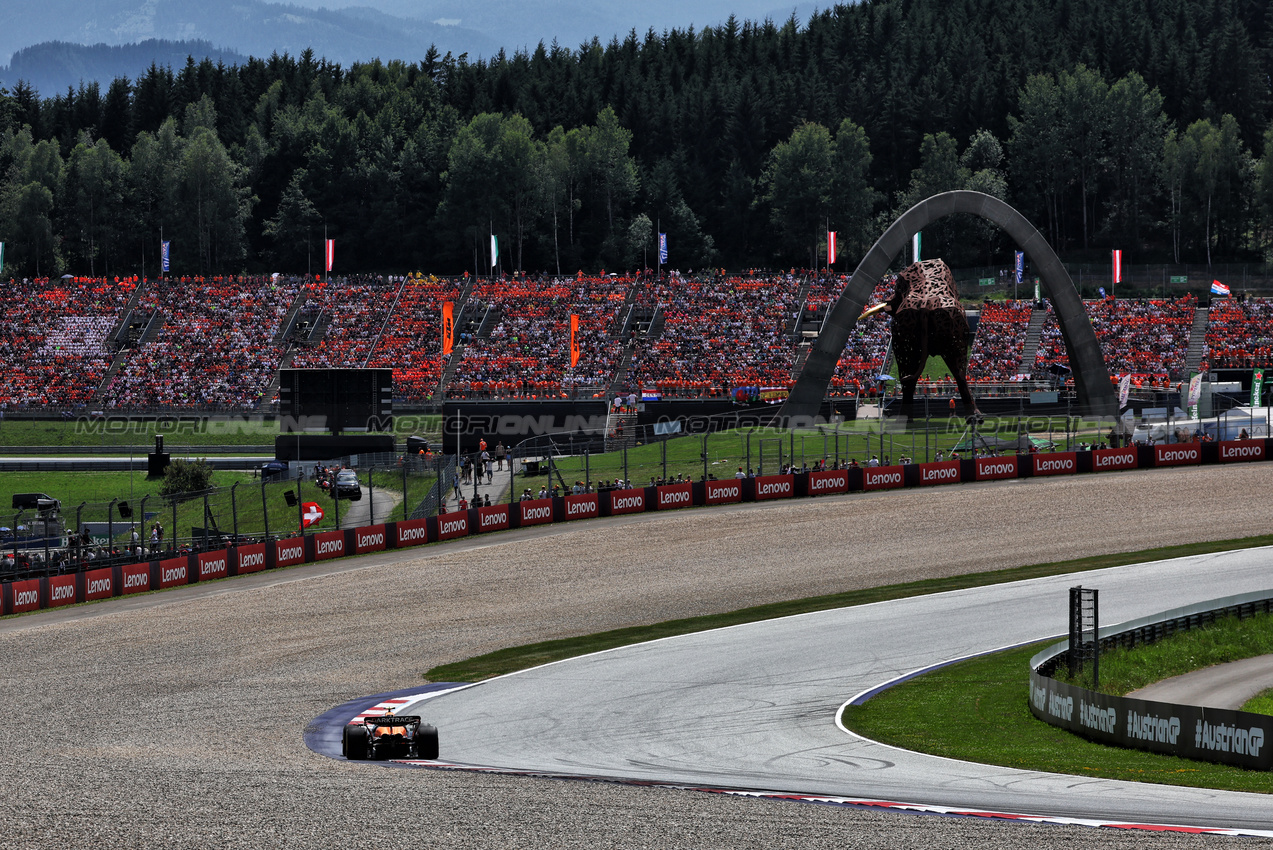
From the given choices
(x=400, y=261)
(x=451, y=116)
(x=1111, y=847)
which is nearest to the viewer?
(x=1111, y=847)

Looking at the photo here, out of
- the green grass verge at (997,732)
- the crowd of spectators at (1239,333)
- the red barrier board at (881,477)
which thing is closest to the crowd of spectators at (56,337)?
the red barrier board at (881,477)

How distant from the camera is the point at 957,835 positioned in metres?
13.3

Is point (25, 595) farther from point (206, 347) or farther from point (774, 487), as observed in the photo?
point (206, 347)

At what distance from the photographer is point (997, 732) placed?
771 inches

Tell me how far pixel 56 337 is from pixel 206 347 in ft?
35.8

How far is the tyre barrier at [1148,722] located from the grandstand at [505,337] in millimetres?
45176

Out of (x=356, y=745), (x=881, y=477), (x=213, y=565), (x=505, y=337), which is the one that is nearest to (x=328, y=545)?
(x=213, y=565)

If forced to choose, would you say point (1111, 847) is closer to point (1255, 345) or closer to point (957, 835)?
point (957, 835)

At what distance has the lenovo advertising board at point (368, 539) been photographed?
40688mm

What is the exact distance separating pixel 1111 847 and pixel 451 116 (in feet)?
432

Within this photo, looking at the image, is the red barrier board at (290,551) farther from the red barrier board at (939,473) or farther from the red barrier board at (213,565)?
the red barrier board at (939,473)

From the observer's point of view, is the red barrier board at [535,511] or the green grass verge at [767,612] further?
the red barrier board at [535,511]

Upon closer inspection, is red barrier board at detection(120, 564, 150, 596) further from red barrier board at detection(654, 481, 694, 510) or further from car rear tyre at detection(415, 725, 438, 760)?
car rear tyre at detection(415, 725, 438, 760)

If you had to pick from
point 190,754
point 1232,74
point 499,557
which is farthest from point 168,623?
point 1232,74
